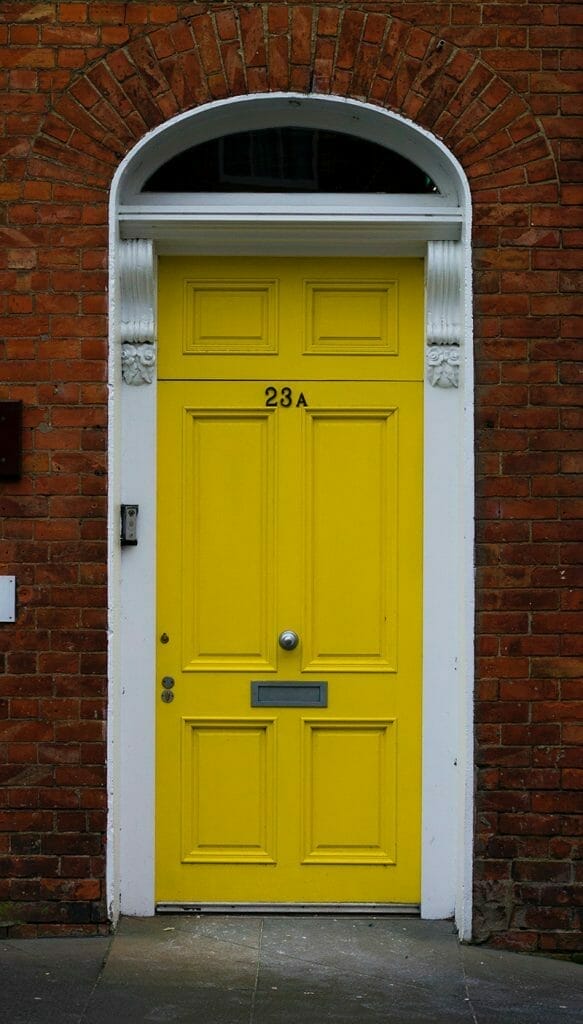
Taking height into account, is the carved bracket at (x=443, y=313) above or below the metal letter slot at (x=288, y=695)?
above

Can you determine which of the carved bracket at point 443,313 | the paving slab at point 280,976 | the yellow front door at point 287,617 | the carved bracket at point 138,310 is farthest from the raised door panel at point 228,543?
the paving slab at point 280,976

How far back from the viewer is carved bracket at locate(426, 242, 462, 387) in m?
5.57

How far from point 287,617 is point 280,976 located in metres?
1.50

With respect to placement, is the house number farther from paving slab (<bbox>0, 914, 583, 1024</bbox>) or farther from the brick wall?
paving slab (<bbox>0, 914, 583, 1024</bbox>)

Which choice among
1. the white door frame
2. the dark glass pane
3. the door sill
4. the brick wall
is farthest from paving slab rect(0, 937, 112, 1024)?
the dark glass pane

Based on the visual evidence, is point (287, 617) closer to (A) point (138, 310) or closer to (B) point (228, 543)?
(B) point (228, 543)

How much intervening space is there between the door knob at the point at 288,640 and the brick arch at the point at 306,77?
2.07 meters

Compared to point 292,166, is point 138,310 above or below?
below

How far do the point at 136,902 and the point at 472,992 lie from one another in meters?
1.55

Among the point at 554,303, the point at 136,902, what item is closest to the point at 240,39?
the point at 554,303

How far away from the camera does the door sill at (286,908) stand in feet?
18.7

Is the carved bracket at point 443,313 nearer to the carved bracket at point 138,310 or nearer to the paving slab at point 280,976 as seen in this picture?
the carved bracket at point 138,310

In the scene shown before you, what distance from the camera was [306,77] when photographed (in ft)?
17.6

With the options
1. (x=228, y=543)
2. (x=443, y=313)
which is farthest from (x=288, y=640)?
(x=443, y=313)
